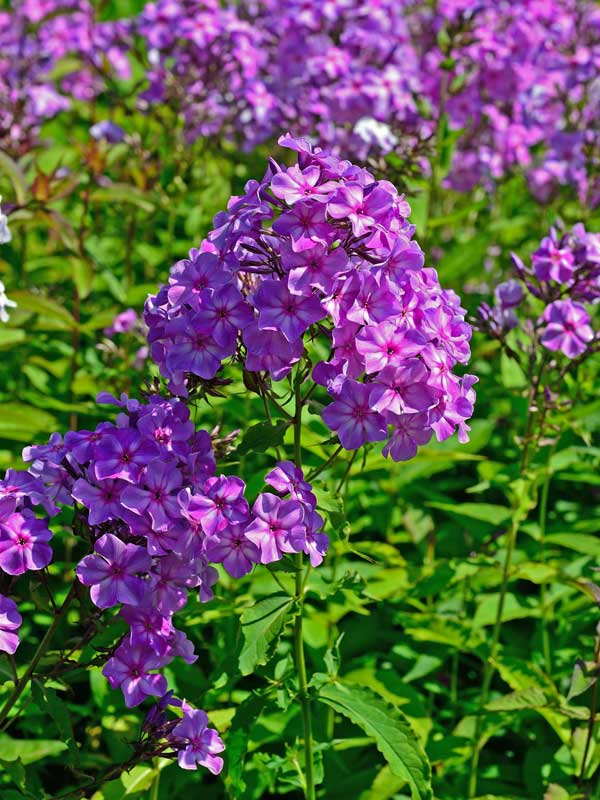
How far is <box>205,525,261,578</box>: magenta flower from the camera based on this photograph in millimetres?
1933

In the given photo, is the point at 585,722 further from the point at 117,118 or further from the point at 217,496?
the point at 117,118

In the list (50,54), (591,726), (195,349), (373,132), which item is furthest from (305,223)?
(50,54)

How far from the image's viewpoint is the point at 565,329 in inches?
107

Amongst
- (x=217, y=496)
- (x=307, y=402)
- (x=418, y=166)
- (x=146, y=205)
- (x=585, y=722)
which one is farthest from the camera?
(x=146, y=205)

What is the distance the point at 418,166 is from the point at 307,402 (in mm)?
1482

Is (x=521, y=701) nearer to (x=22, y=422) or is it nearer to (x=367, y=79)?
(x=22, y=422)

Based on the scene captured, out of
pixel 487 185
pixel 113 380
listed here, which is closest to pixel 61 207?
pixel 113 380

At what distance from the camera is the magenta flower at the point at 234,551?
1.93 m

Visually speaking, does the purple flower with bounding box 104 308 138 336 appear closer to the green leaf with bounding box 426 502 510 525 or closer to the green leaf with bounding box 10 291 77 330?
the green leaf with bounding box 10 291 77 330

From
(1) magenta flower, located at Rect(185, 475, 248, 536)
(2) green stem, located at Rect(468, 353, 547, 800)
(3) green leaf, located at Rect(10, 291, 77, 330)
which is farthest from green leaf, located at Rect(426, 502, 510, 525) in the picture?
(3) green leaf, located at Rect(10, 291, 77, 330)

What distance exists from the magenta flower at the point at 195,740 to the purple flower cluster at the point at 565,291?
51.8 inches

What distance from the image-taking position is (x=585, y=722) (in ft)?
9.64

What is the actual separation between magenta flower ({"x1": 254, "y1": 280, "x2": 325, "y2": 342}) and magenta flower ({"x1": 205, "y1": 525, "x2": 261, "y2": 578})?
1.25 feet

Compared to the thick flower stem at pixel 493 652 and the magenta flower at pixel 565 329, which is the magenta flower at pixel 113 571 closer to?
the thick flower stem at pixel 493 652
